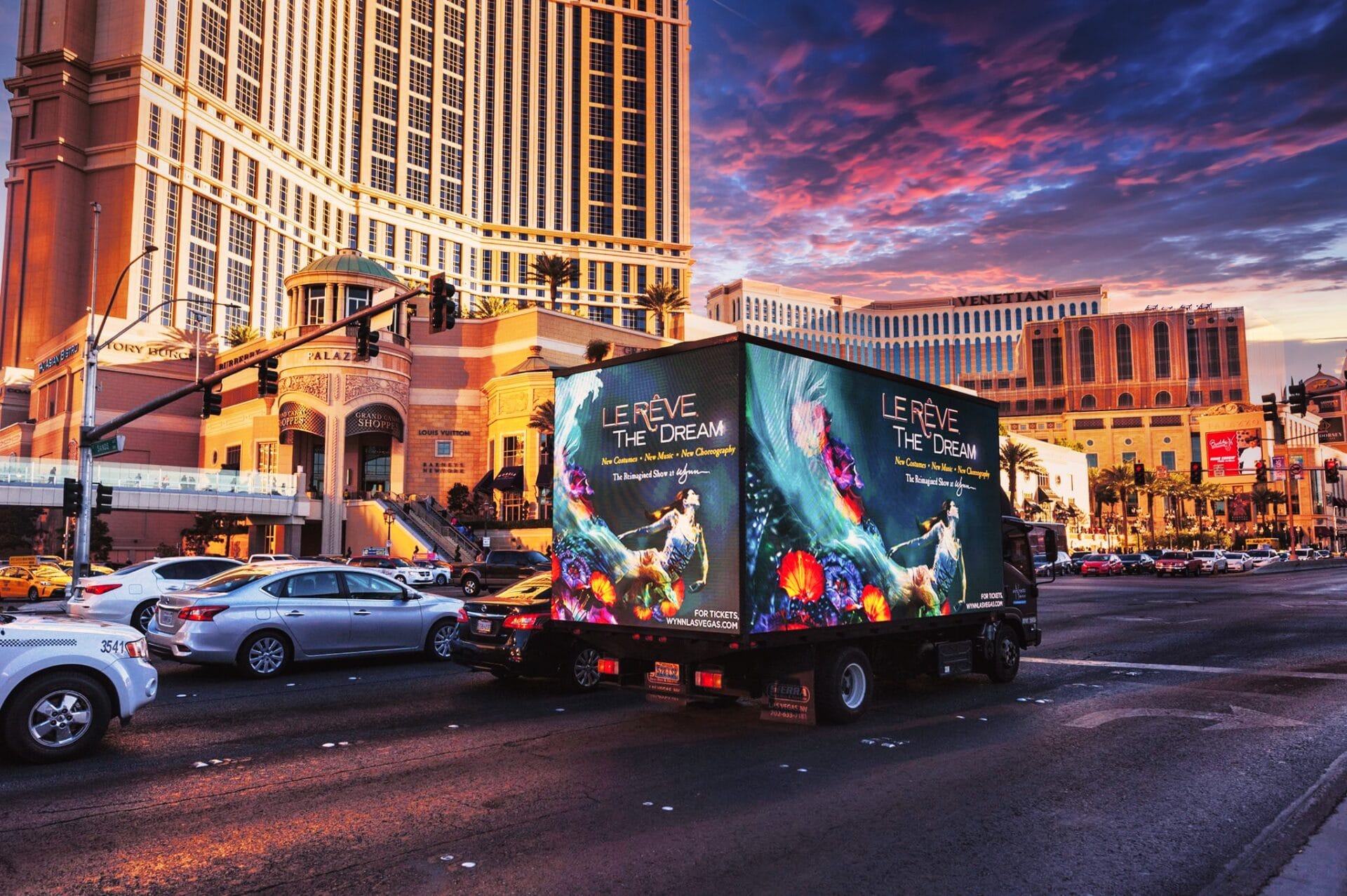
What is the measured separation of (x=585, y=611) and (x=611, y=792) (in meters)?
2.75

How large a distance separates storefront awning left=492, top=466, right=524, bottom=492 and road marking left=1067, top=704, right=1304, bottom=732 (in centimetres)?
5414

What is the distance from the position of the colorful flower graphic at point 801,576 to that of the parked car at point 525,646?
3637mm

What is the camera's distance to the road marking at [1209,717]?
9.58 meters

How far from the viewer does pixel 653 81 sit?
441 ft

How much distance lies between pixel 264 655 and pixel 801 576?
8139mm

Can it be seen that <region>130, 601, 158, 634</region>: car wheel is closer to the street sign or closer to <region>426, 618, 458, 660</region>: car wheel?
the street sign

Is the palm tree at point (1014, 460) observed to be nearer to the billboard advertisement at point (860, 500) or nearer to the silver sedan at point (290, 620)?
the billboard advertisement at point (860, 500)

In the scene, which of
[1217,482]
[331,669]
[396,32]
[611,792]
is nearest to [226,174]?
[396,32]

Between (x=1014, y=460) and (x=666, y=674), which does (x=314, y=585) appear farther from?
(x=1014, y=460)

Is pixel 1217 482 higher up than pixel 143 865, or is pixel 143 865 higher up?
pixel 1217 482

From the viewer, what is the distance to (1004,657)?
12172mm

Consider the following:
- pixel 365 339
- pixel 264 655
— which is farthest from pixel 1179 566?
pixel 264 655

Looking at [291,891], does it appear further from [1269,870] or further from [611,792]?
[1269,870]

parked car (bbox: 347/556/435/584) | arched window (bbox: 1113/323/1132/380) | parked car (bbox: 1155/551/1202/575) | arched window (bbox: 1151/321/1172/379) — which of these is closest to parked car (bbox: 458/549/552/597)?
parked car (bbox: 347/556/435/584)
